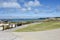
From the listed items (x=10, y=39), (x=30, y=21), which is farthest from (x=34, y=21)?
(x=10, y=39)

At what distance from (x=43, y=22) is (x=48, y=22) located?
44cm

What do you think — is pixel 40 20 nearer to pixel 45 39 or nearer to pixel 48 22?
pixel 48 22

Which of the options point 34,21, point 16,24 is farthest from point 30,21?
point 16,24

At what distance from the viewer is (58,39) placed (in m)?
4.46

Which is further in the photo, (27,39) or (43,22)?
(43,22)

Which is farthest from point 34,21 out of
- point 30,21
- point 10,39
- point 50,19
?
point 10,39

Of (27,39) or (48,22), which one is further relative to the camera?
(48,22)

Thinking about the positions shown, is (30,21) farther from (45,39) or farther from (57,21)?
(45,39)

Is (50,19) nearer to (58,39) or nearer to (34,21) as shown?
(34,21)

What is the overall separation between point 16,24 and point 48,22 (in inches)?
95.8

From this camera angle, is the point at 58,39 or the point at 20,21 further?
the point at 20,21

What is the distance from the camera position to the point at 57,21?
36.4 ft

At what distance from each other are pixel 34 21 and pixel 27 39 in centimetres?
666

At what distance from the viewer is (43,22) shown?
10938 mm
